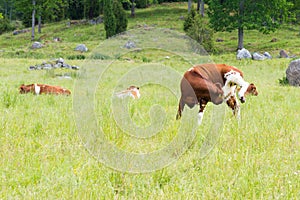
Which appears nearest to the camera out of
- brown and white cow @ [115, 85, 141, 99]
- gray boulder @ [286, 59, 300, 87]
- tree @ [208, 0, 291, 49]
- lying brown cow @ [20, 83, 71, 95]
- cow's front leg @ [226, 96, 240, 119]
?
cow's front leg @ [226, 96, 240, 119]

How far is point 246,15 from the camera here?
36.6m

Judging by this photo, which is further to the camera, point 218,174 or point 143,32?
point 143,32

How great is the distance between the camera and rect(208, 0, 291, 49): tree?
35.7 metres

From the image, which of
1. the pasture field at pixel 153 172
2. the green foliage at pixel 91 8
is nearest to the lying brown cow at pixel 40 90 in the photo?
the pasture field at pixel 153 172

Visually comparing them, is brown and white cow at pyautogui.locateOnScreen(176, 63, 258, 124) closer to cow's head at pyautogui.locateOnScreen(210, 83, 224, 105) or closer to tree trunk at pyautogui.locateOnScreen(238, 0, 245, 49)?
cow's head at pyautogui.locateOnScreen(210, 83, 224, 105)

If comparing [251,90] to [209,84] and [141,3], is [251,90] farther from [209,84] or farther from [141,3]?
[141,3]

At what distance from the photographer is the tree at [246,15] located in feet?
117

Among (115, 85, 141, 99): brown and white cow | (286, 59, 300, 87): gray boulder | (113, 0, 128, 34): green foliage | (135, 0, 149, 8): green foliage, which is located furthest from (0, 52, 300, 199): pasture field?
(135, 0, 149, 8): green foliage

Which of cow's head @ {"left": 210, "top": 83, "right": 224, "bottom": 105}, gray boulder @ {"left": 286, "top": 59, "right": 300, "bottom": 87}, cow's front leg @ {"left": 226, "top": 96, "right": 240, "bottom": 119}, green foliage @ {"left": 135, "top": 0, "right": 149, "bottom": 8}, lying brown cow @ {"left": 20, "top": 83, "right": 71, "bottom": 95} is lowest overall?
gray boulder @ {"left": 286, "top": 59, "right": 300, "bottom": 87}

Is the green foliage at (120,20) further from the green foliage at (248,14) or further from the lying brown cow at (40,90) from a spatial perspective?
the lying brown cow at (40,90)

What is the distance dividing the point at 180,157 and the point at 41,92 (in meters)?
7.22

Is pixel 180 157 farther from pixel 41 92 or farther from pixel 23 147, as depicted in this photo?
pixel 41 92

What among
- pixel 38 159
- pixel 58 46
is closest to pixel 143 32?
pixel 38 159

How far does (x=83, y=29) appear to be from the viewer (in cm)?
5081
